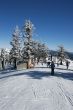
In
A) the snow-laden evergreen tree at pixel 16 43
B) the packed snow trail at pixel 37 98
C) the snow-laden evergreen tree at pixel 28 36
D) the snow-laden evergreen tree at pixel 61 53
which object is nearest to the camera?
the packed snow trail at pixel 37 98

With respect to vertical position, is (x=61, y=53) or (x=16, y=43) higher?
(x=16, y=43)

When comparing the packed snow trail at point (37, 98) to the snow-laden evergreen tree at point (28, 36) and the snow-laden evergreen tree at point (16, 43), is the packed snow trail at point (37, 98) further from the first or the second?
the snow-laden evergreen tree at point (16, 43)

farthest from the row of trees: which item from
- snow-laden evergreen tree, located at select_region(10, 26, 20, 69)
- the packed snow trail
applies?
the packed snow trail

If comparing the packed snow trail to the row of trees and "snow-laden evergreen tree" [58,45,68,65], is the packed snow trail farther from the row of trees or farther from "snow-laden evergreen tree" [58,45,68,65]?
"snow-laden evergreen tree" [58,45,68,65]

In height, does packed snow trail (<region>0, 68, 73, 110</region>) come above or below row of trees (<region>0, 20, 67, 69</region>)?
below

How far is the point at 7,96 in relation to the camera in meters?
14.0

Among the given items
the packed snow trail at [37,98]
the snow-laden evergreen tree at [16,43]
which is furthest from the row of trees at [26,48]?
the packed snow trail at [37,98]

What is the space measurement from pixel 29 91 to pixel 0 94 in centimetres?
229

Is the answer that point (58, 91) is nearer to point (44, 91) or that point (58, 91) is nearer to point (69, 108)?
point (44, 91)

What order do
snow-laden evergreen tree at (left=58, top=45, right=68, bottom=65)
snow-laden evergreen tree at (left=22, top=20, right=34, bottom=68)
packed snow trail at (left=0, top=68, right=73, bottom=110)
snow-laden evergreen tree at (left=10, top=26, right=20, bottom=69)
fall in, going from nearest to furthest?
1. packed snow trail at (left=0, top=68, right=73, bottom=110)
2. snow-laden evergreen tree at (left=22, top=20, right=34, bottom=68)
3. snow-laden evergreen tree at (left=10, top=26, right=20, bottom=69)
4. snow-laden evergreen tree at (left=58, top=45, right=68, bottom=65)

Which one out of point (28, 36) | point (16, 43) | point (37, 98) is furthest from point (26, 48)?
point (37, 98)

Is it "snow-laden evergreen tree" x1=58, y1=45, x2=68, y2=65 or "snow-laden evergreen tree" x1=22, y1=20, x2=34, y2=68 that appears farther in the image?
"snow-laden evergreen tree" x1=58, y1=45, x2=68, y2=65

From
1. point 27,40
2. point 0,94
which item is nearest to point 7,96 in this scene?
point 0,94

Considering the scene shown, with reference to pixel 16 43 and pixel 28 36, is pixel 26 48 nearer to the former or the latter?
pixel 28 36
